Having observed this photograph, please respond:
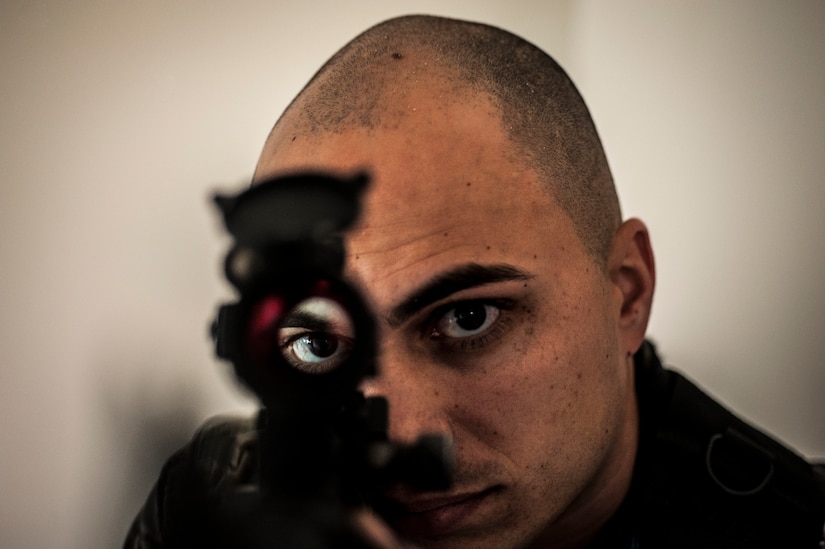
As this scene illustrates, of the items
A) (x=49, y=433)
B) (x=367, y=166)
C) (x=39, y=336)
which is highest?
(x=367, y=166)

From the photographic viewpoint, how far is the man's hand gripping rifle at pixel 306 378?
0.60 m

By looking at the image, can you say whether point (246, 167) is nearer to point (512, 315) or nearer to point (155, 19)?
point (155, 19)

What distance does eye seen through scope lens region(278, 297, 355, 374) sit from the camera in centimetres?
65

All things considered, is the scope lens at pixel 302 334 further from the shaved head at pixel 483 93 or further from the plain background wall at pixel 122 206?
the shaved head at pixel 483 93

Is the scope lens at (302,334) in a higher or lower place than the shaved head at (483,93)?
lower

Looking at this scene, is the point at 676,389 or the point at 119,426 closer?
the point at 119,426

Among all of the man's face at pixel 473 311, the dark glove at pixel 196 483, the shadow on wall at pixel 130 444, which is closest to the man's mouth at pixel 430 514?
the man's face at pixel 473 311

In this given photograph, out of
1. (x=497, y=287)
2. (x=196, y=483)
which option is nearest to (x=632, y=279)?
(x=497, y=287)

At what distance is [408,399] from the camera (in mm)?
643

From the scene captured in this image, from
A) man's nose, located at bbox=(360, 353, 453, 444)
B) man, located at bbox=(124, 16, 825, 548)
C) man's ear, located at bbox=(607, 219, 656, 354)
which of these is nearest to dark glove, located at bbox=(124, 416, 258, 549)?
man, located at bbox=(124, 16, 825, 548)

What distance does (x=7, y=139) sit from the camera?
81cm

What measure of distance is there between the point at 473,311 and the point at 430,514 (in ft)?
0.68

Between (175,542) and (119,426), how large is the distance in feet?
0.47

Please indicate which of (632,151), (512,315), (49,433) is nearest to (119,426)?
(49,433)
